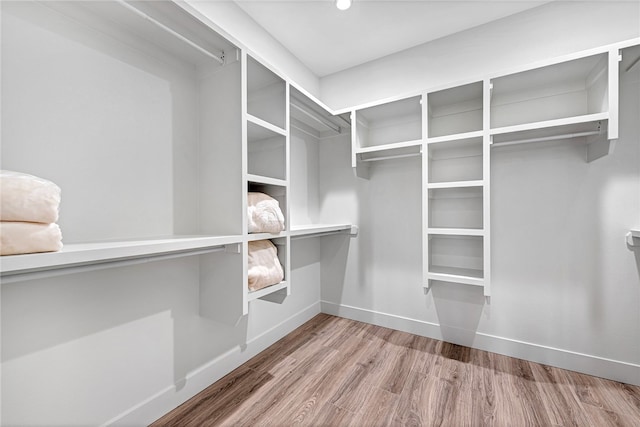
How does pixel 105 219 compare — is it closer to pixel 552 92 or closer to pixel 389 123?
pixel 389 123

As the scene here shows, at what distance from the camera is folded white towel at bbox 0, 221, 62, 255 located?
0.71 metres

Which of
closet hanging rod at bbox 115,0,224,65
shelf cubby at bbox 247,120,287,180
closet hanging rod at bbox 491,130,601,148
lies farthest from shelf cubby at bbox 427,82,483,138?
closet hanging rod at bbox 115,0,224,65

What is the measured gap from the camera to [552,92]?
1882mm

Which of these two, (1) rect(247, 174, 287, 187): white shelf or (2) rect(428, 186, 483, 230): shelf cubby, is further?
(2) rect(428, 186, 483, 230): shelf cubby

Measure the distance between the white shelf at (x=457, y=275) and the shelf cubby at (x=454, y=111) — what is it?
3.71ft

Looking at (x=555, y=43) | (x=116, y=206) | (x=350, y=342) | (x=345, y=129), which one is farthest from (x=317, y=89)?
(x=350, y=342)

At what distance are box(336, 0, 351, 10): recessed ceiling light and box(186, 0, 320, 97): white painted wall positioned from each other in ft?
1.99

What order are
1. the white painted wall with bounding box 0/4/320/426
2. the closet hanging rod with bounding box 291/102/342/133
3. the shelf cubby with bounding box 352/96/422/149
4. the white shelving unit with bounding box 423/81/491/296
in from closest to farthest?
the white painted wall with bounding box 0/4/320/426 → the white shelving unit with bounding box 423/81/491/296 → the closet hanging rod with bounding box 291/102/342/133 → the shelf cubby with bounding box 352/96/422/149

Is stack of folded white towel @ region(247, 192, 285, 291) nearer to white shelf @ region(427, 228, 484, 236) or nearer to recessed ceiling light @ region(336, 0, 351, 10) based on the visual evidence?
white shelf @ region(427, 228, 484, 236)

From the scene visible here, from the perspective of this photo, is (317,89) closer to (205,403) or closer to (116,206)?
(116,206)

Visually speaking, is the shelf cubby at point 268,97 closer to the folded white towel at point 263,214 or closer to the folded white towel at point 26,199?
the folded white towel at point 263,214

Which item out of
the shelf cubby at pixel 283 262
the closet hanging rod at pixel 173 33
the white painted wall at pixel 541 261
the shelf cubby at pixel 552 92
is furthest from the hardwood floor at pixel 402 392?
the closet hanging rod at pixel 173 33

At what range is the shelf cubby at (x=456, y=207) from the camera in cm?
213

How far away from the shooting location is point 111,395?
4.04 feet
